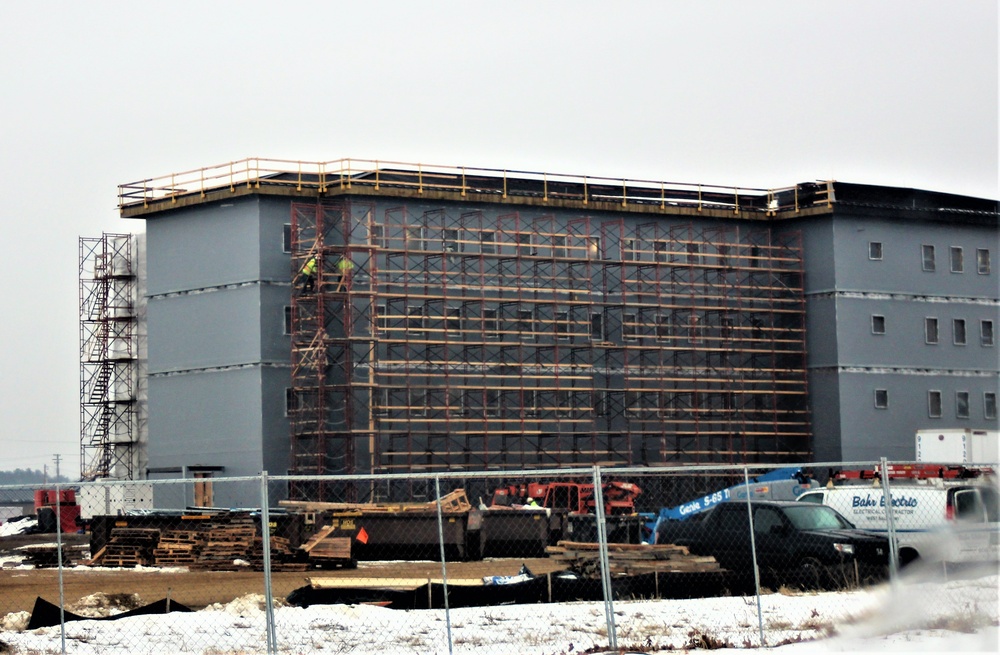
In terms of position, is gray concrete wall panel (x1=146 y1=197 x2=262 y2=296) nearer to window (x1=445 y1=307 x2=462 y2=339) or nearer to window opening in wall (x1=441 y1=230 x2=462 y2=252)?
window opening in wall (x1=441 y1=230 x2=462 y2=252)

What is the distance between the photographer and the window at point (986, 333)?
66.4 metres

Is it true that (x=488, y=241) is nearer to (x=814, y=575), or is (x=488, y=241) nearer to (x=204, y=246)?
(x=204, y=246)

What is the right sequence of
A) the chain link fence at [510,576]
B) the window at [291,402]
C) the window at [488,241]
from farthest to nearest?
the window at [488,241] < the window at [291,402] < the chain link fence at [510,576]

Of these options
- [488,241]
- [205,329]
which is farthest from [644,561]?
[205,329]

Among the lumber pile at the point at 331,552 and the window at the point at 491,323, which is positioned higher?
the window at the point at 491,323

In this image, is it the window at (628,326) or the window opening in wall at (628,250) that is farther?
the window opening in wall at (628,250)

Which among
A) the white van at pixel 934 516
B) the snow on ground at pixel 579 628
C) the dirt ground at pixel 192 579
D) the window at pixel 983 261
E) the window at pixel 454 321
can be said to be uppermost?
the window at pixel 983 261

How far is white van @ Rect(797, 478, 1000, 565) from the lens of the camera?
68.1 ft

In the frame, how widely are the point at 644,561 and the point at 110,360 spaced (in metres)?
43.9

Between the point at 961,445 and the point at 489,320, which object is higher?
the point at 489,320

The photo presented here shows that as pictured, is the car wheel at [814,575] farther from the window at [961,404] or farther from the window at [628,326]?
the window at [961,404]

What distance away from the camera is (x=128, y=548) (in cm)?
3662

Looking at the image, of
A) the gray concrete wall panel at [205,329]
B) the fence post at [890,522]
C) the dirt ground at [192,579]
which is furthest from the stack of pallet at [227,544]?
the fence post at [890,522]

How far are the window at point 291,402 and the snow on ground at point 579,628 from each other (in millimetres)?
32881
